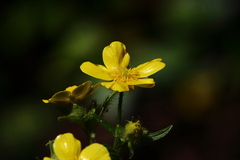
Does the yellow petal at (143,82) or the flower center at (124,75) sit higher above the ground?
the flower center at (124,75)

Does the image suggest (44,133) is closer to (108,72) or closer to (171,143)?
(171,143)

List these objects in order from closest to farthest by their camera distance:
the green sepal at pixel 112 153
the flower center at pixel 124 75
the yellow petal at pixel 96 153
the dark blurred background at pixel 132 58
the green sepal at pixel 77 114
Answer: the yellow petal at pixel 96 153, the green sepal at pixel 112 153, the green sepal at pixel 77 114, the flower center at pixel 124 75, the dark blurred background at pixel 132 58

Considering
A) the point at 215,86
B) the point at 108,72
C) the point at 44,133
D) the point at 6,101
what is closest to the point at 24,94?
the point at 6,101

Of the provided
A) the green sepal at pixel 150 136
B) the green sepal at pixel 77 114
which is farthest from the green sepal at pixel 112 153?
the green sepal at pixel 77 114

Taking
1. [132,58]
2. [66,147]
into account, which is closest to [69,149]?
[66,147]

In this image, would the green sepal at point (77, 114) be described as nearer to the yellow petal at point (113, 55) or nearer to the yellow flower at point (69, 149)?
the yellow flower at point (69, 149)

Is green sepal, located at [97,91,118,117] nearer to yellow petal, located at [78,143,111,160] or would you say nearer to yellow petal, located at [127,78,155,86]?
yellow petal, located at [127,78,155,86]

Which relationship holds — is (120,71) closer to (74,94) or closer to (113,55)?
(113,55)
